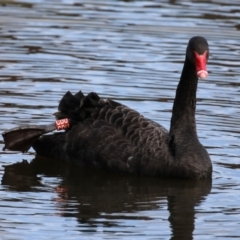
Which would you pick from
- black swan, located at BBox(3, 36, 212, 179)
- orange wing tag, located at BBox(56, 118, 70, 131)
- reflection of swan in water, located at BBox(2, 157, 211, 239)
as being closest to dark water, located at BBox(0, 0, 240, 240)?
reflection of swan in water, located at BBox(2, 157, 211, 239)

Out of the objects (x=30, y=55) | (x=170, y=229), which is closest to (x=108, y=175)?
(x=170, y=229)

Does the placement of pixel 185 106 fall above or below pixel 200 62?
below

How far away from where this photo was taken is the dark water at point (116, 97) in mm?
7480

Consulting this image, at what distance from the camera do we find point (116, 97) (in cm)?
1174

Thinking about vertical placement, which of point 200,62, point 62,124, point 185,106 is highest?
point 200,62

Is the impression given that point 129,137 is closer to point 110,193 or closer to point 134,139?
point 134,139

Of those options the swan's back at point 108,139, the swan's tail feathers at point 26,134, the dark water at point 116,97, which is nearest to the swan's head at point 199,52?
the swan's back at point 108,139

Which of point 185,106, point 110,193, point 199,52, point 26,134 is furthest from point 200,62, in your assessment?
point 26,134

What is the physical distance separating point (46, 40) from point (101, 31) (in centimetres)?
137

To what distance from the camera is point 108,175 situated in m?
9.11

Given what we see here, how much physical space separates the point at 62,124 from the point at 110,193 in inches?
51.3

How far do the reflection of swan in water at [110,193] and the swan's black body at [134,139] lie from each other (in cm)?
11

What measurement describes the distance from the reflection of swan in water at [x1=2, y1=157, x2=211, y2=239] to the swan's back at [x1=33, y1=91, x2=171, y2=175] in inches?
4.8

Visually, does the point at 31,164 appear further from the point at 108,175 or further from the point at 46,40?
the point at 46,40
